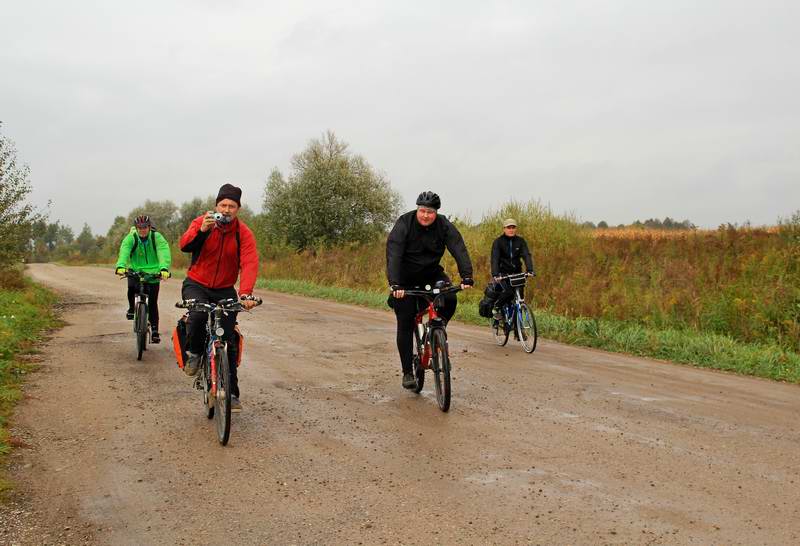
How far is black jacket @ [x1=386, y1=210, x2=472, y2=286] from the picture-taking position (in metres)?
7.19

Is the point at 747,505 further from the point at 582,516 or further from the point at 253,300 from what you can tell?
the point at 253,300

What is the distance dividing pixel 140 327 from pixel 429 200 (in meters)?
5.19

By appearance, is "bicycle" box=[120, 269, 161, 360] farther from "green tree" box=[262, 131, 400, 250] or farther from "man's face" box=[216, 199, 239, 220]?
"green tree" box=[262, 131, 400, 250]

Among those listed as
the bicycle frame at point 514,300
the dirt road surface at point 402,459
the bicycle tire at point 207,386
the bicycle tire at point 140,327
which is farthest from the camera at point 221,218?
the bicycle frame at point 514,300

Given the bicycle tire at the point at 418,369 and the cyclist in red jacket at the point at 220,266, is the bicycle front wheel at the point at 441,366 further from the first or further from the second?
the cyclist in red jacket at the point at 220,266

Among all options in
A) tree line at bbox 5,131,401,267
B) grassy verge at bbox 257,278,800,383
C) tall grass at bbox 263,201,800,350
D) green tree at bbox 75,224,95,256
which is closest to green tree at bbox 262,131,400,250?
tree line at bbox 5,131,401,267

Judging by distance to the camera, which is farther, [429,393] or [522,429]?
[429,393]

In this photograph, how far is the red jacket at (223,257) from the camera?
632cm

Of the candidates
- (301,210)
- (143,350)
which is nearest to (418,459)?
(143,350)

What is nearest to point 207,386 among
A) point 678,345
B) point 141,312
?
point 141,312

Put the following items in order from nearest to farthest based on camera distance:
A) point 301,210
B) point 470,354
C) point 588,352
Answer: point 470,354
point 588,352
point 301,210

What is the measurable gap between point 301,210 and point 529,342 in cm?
2514

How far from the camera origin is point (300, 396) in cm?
731

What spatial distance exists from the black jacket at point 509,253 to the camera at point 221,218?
6.48 m
